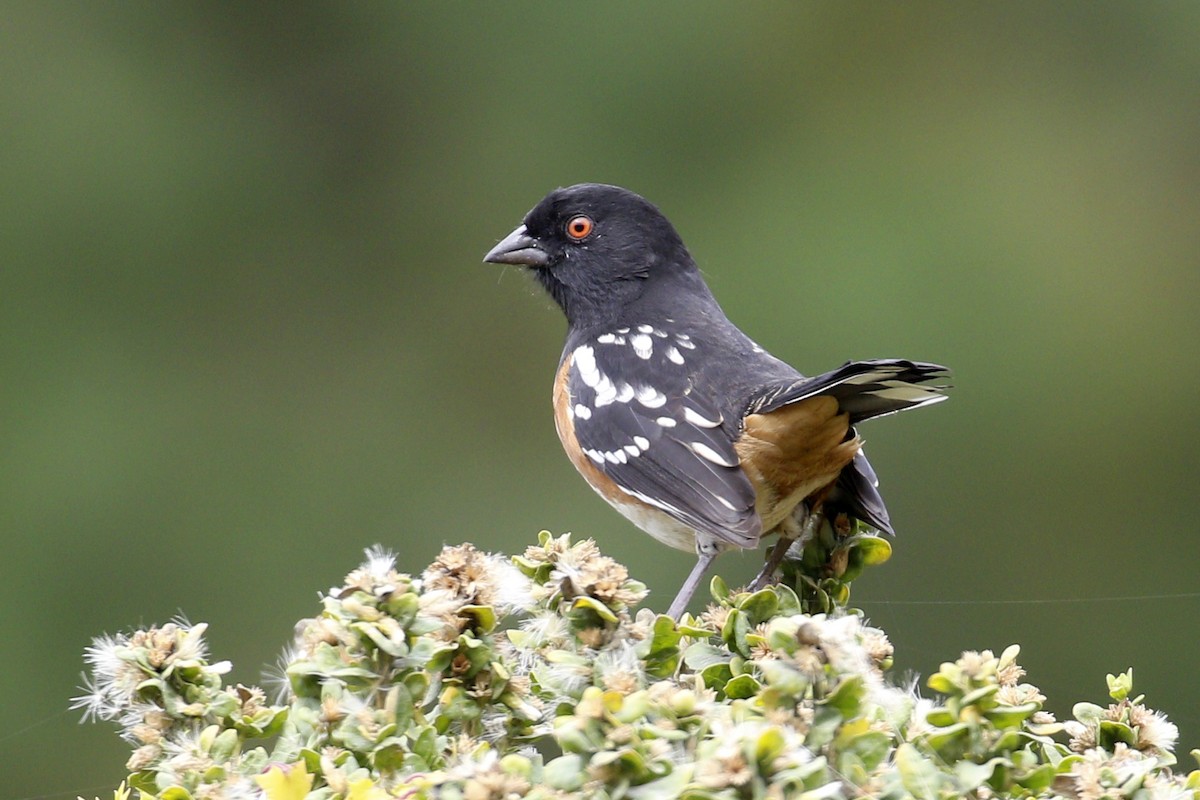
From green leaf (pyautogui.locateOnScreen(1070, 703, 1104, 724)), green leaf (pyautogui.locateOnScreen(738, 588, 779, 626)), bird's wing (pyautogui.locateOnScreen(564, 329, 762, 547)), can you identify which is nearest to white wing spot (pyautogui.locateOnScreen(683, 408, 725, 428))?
bird's wing (pyautogui.locateOnScreen(564, 329, 762, 547))

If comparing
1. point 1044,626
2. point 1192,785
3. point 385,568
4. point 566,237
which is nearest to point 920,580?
point 1044,626

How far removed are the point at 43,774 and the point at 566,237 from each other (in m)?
3.52

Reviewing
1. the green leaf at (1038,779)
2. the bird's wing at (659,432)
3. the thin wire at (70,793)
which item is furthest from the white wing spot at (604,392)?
the thin wire at (70,793)

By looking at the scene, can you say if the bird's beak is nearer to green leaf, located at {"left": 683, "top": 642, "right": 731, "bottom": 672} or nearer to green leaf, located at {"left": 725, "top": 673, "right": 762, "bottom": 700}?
green leaf, located at {"left": 683, "top": 642, "right": 731, "bottom": 672}

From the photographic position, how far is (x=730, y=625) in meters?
1.56

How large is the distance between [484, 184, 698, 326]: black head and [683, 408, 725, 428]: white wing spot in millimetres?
505

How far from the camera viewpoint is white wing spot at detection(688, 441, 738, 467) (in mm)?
2311

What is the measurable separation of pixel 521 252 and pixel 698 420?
0.78 meters

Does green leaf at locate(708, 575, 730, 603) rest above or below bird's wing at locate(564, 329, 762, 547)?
below

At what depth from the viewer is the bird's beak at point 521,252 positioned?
9.87 feet

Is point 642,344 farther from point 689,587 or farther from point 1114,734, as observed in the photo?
point 1114,734

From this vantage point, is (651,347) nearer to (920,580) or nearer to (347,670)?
(347,670)

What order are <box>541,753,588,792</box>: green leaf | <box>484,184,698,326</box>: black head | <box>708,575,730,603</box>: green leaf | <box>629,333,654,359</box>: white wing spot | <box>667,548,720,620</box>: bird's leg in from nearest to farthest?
1. <box>541,753,588,792</box>: green leaf
2. <box>708,575,730,603</box>: green leaf
3. <box>667,548,720,620</box>: bird's leg
4. <box>629,333,654,359</box>: white wing spot
5. <box>484,184,698,326</box>: black head

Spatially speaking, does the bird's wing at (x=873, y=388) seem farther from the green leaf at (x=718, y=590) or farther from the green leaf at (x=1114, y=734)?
the green leaf at (x=1114, y=734)
